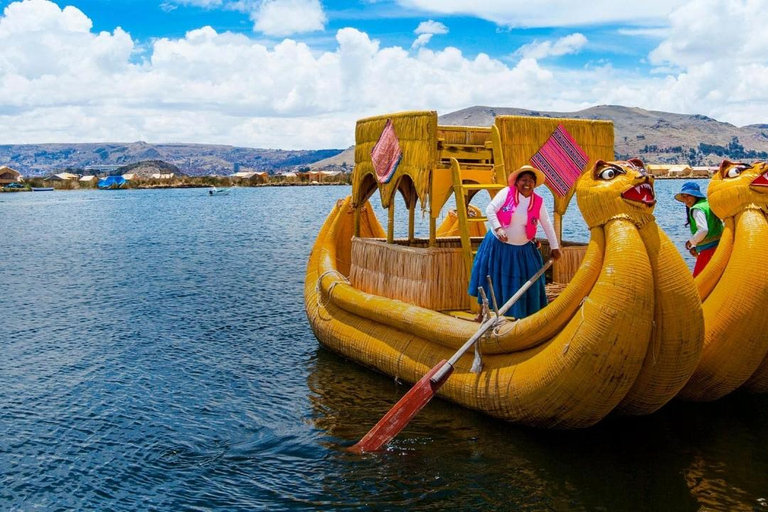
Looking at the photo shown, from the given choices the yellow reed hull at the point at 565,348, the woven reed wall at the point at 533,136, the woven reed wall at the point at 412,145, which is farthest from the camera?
the woven reed wall at the point at 533,136

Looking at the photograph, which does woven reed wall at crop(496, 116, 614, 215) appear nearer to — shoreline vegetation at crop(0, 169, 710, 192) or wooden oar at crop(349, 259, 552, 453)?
wooden oar at crop(349, 259, 552, 453)

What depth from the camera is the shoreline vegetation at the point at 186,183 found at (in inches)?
5881

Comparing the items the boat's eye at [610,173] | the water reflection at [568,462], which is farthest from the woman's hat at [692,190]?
the boat's eye at [610,173]

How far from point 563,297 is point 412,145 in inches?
158

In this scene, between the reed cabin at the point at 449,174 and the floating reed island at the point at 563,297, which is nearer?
the floating reed island at the point at 563,297

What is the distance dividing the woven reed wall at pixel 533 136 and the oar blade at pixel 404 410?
385 centimetres

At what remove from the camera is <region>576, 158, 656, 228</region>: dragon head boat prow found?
7945 millimetres

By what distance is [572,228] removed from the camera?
43.6 m

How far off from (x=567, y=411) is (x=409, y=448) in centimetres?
186

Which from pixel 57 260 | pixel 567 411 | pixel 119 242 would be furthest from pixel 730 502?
pixel 119 242

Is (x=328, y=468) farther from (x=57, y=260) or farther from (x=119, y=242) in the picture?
(x=119, y=242)

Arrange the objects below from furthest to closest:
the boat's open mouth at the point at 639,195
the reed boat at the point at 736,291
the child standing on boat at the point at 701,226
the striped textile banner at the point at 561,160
Result: 1. the striped textile banner at the point at 561,160
2. the child standing on boat at the point at 701,226
3. the reed boat at the point at 736,291
4. the boat's open mouth at the point at 639,195

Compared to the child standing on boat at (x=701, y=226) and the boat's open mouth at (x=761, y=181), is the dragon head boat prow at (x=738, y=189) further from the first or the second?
the child standing on boat at (x=701, y=226)

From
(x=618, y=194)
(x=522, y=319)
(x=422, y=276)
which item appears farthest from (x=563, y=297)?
(x=422, y=276)
